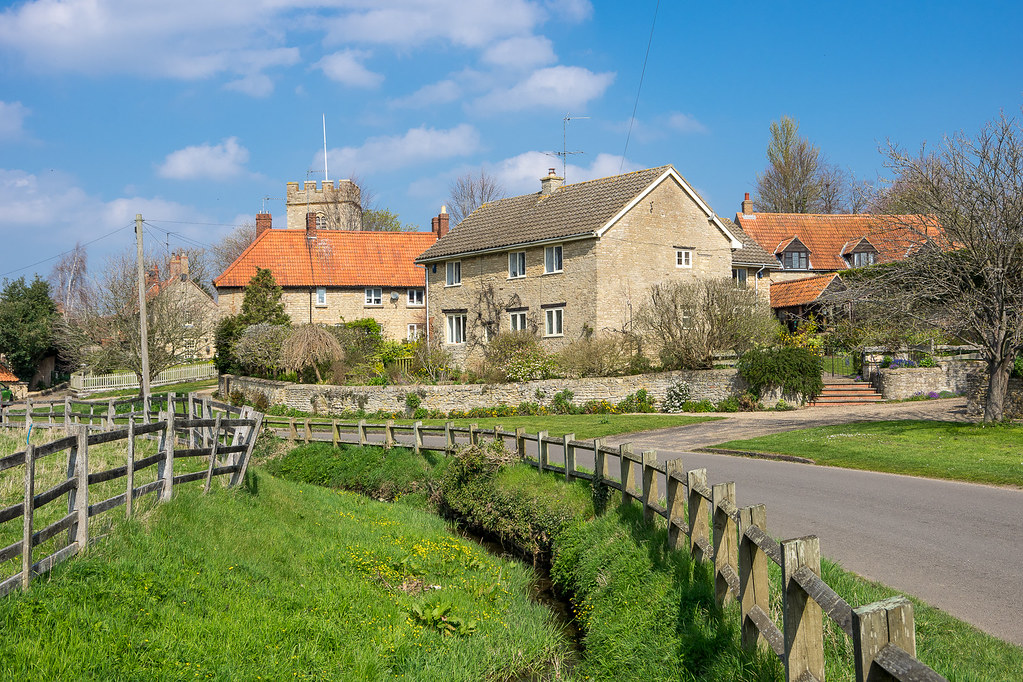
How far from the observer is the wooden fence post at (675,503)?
860 cm

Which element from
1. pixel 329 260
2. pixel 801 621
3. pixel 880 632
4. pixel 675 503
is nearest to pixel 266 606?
pixel 675 503

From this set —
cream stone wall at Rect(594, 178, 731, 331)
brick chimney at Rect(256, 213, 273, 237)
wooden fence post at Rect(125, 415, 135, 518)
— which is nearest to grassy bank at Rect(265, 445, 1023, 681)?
wooden fence post at Rect(125, 415, 135, 518)

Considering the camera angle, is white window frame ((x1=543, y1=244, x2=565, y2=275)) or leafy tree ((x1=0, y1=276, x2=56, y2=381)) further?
leafy tree ((x1=0, y1=276, x2=56, y2=381))

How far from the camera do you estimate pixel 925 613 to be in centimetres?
687

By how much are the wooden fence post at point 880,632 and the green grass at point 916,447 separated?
12.0 meters

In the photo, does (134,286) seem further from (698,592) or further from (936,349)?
(698,592)

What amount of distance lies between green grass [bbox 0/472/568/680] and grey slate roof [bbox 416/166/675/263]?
26.5 m

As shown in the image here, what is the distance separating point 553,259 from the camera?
38.9 meters

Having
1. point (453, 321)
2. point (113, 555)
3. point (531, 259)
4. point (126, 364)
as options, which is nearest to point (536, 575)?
point (113, 555)

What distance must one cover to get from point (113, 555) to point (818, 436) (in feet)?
55.2

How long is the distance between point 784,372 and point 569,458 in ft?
59.6

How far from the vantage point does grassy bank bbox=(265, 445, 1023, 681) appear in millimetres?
5891

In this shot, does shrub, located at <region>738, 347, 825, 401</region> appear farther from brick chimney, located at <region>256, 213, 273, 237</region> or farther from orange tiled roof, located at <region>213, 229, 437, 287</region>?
brick chimney, located at <region>256, 213, 273, 237</region>

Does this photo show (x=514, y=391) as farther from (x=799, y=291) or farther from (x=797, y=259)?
(x=797, y=259)
